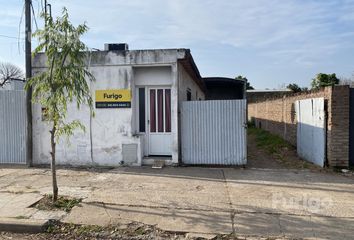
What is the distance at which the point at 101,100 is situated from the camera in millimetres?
9828

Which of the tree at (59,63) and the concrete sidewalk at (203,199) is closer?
the concrete sidewalk at (203,199)

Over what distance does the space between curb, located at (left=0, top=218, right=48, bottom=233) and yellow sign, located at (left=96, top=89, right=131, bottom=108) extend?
4.87 meters

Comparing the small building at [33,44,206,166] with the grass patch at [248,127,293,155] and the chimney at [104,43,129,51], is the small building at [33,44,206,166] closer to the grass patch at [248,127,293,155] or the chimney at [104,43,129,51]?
the chimney at [104,43,129,51]

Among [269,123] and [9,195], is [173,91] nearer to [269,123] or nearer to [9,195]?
[9,195]

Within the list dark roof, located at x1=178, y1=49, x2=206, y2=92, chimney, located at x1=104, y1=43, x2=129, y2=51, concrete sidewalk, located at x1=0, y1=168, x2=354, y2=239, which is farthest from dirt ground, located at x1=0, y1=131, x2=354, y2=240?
chimney, located at x1=104, y1=43, x2=129, y2=51

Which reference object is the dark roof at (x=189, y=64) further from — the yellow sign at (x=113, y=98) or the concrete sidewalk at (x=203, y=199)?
the concrete sidewalk at (x=203, y=199)

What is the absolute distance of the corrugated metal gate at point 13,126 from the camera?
1024 centimetres

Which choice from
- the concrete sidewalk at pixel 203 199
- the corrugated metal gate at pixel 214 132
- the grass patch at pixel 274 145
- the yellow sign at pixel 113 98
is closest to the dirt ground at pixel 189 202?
the concrete sidewalk at pixel 203 199

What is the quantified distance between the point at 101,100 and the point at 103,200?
409 centimetres

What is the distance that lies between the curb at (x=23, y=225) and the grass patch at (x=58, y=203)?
627mm

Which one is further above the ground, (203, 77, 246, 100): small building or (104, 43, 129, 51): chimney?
(104, 43, 129, 51): chimney

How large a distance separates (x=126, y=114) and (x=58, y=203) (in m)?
4.01

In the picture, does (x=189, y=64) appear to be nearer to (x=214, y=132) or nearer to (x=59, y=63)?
(x=214, y=132)

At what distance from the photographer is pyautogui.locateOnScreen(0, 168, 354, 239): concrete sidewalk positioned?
210 inches
